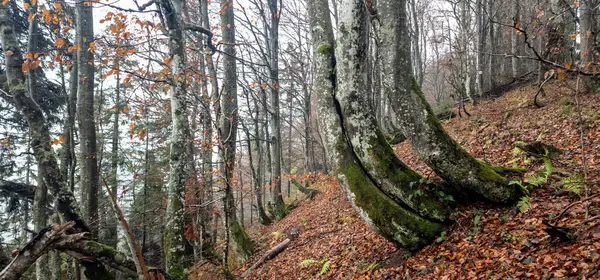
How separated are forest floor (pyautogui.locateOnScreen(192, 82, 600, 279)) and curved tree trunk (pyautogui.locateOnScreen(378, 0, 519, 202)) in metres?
0.39

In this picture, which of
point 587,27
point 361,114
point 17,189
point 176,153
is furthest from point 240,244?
point 587,27

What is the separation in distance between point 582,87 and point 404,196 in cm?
810

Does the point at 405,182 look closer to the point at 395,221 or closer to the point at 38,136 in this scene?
the point at 395,221

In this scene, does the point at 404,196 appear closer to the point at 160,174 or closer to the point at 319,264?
the point at 319,264

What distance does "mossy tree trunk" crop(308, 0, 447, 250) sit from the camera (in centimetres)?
414

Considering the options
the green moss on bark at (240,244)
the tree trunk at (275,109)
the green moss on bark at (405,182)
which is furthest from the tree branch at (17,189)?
the green moss on bark at (405,182)

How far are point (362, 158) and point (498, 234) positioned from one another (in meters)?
1.98

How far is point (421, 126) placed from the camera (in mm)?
4453

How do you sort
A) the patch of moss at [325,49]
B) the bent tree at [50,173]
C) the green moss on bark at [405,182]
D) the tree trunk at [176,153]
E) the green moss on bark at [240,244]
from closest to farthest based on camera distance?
the green moss on bark at [405,182]
the bent tree at [50,173]
the patch of moss at [325,49]
the tree trunk at [176,153]
the green moss on bark at [240,244]

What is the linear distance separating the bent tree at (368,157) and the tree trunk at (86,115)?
21.2ft

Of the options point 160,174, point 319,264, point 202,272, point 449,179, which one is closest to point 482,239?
point 449,179

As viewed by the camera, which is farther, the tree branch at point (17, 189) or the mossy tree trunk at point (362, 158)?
the tree branch at point (17, 189)

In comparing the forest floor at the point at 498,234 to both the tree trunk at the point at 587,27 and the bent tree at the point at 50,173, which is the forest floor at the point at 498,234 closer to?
the tree trunk at the point at 587,27

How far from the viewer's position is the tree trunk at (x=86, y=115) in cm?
743
